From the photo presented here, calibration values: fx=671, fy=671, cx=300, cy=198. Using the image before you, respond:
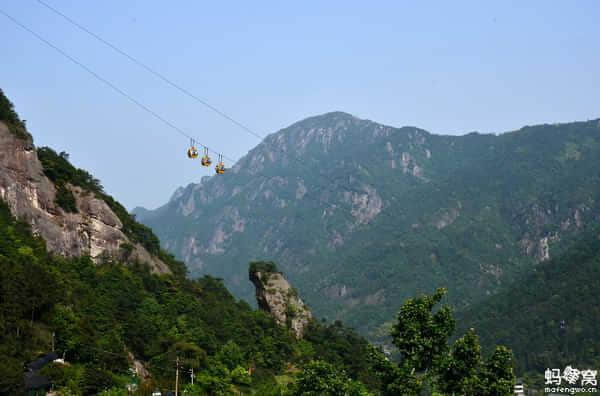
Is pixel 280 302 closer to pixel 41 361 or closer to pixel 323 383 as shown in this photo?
pixel 41 361

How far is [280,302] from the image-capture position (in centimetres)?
9175

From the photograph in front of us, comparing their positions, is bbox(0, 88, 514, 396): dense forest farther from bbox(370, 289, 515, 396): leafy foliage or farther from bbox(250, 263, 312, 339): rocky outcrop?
bbox(250, 263, 312, 339): rocky outcrop

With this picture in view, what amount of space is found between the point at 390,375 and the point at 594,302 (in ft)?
499

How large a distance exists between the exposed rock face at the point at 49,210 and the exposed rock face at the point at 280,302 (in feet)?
62.9

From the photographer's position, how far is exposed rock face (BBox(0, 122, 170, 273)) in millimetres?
71312

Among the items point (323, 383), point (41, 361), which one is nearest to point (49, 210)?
point (41, 361)

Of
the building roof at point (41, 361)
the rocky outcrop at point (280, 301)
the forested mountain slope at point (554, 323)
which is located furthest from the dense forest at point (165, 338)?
the forested mountain slope at point (554, 323)

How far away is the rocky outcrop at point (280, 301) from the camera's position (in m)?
91.4

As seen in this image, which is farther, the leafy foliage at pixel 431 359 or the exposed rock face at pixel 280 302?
the exposed rock face at pixel 280 302

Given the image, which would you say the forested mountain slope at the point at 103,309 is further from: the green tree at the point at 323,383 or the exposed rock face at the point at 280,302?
the green tree at the point at 323,383

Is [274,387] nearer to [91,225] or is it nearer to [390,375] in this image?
[390,375]

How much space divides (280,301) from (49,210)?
33.1 meters

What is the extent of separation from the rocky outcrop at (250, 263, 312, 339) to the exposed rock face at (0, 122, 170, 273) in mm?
19013

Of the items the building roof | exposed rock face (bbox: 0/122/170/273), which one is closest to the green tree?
the building roof
